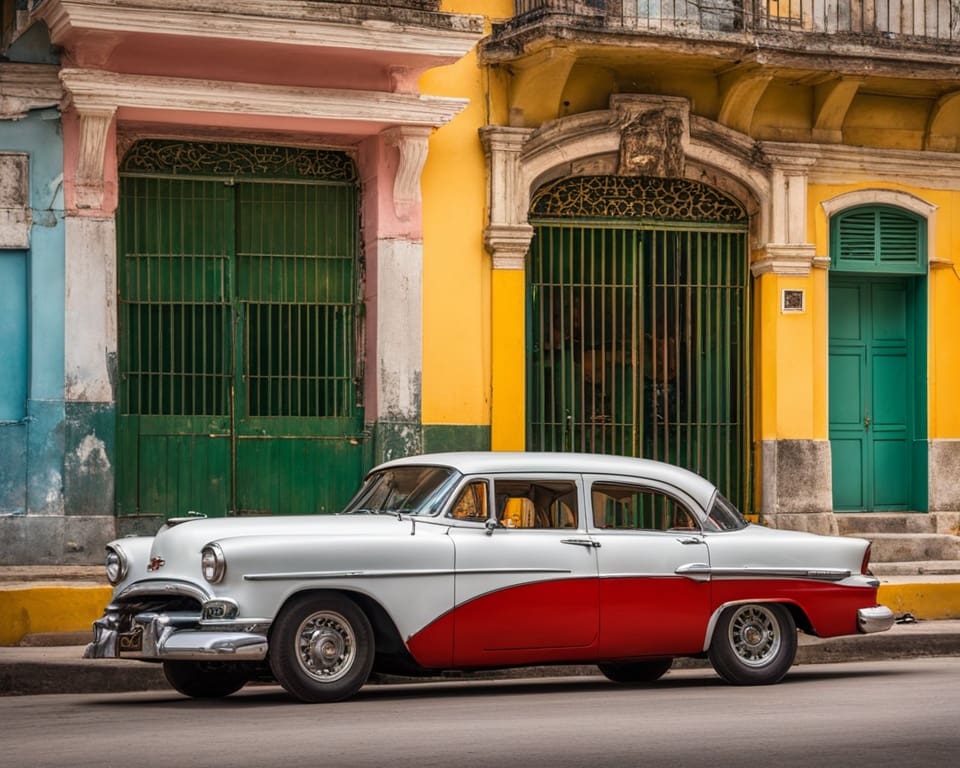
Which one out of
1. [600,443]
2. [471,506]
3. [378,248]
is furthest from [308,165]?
[471,506]

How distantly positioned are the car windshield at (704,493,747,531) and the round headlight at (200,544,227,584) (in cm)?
298

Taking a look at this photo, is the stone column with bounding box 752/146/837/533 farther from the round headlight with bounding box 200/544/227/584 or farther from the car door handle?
the round headlight with bounding box 200/544/227/584

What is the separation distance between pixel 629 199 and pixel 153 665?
22.6ft

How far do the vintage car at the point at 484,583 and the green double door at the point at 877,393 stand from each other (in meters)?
6.18

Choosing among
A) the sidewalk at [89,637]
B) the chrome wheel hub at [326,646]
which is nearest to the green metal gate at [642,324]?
the sidewalk at [89,637]

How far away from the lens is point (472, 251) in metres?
15.3

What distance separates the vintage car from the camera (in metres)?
9.21

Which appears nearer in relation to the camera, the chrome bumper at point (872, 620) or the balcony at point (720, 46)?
the chrome bumper at point (872, 620)

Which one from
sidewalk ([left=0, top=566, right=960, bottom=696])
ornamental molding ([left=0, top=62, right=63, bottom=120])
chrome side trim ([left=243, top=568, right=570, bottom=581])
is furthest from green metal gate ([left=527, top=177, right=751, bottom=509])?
chrome side trim ([left=243, top=568, right=570, bottom=581])

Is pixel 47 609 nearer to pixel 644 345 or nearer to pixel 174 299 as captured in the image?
pixel 174 299

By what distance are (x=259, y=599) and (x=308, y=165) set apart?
6.59 meters

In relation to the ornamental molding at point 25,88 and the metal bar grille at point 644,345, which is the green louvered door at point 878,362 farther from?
the ornamental molding at point 25,88

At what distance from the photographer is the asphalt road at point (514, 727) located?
7.33 metres

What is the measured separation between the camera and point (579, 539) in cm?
1005
